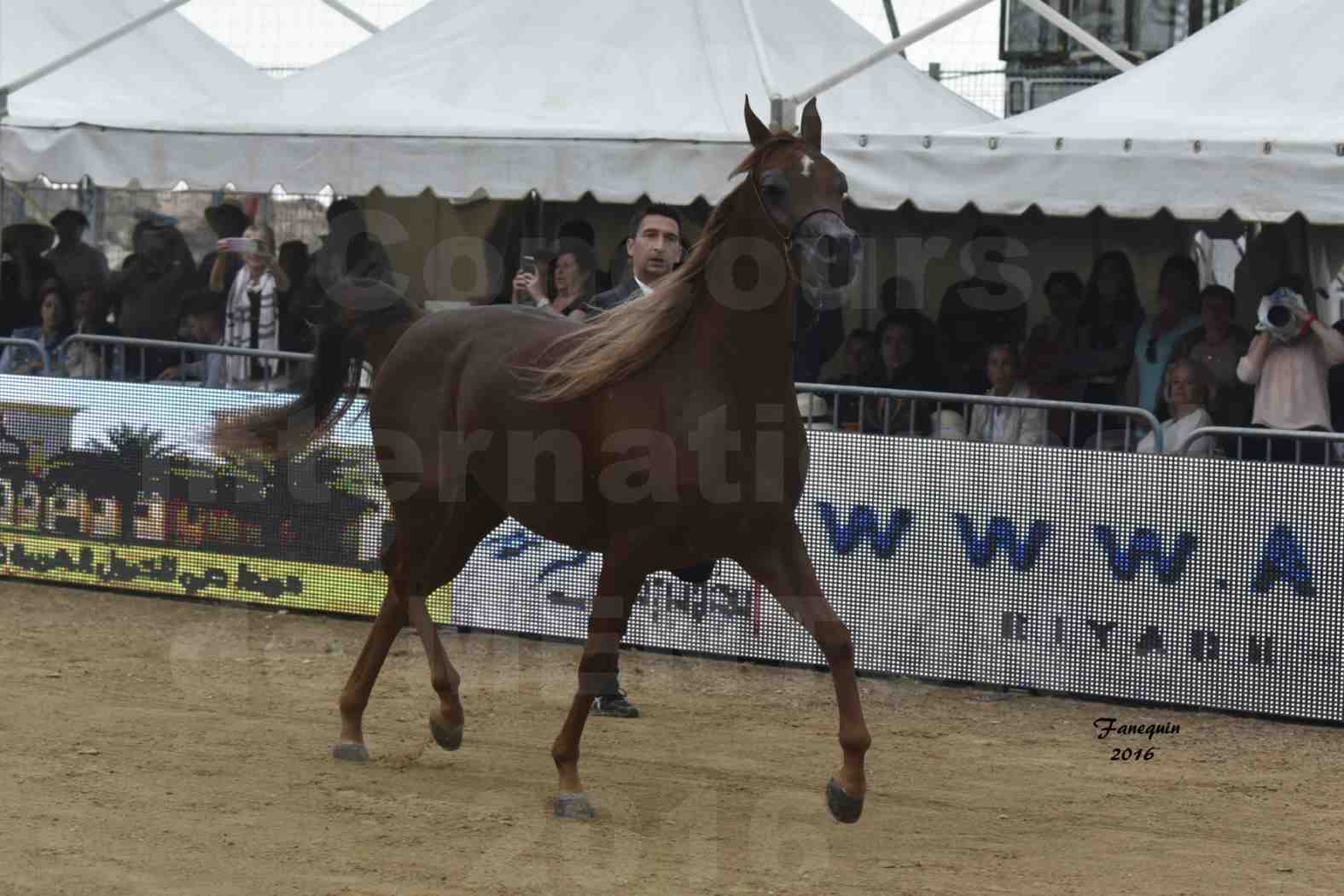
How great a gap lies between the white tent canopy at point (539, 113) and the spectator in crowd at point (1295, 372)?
1.92 metres

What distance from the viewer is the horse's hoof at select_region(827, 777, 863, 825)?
5.78 meters

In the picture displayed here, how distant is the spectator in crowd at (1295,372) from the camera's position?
28.4 ft

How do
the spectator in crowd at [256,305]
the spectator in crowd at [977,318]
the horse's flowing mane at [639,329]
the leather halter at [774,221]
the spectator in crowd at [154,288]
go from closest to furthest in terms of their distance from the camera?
the leather halter at [774,221] < the horse's flowing mane at [639,329] < the spectator in crowd at [977,318] < the spectator in crowd at [256,305] < the spectator in crowd at [154,288]

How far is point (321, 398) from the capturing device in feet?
24.1

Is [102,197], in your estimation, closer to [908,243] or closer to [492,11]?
[492,11]

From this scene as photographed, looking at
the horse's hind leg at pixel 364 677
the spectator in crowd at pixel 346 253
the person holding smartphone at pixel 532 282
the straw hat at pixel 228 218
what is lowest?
the horse's hind leg at pixel 364 677

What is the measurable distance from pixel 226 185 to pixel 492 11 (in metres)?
2.21

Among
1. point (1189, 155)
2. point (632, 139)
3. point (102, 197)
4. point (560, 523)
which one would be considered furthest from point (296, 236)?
point (560, 523)

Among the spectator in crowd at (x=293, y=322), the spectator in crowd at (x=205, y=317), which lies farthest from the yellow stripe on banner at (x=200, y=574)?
the spectator in crowd at (x=293, y=322)

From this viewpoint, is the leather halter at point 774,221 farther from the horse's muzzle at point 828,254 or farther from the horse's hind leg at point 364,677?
the horse's hind leg at point 364,677

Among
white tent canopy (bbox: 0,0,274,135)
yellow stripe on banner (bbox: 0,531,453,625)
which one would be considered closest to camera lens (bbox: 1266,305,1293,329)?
yellow stripe on banner (bbox: 0,531,453,625)

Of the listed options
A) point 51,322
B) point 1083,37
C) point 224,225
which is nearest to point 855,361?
point 1083,37

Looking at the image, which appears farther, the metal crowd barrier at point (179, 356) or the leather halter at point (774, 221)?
the metal crowd barrier at point (179, 356)

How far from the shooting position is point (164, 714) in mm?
7359
